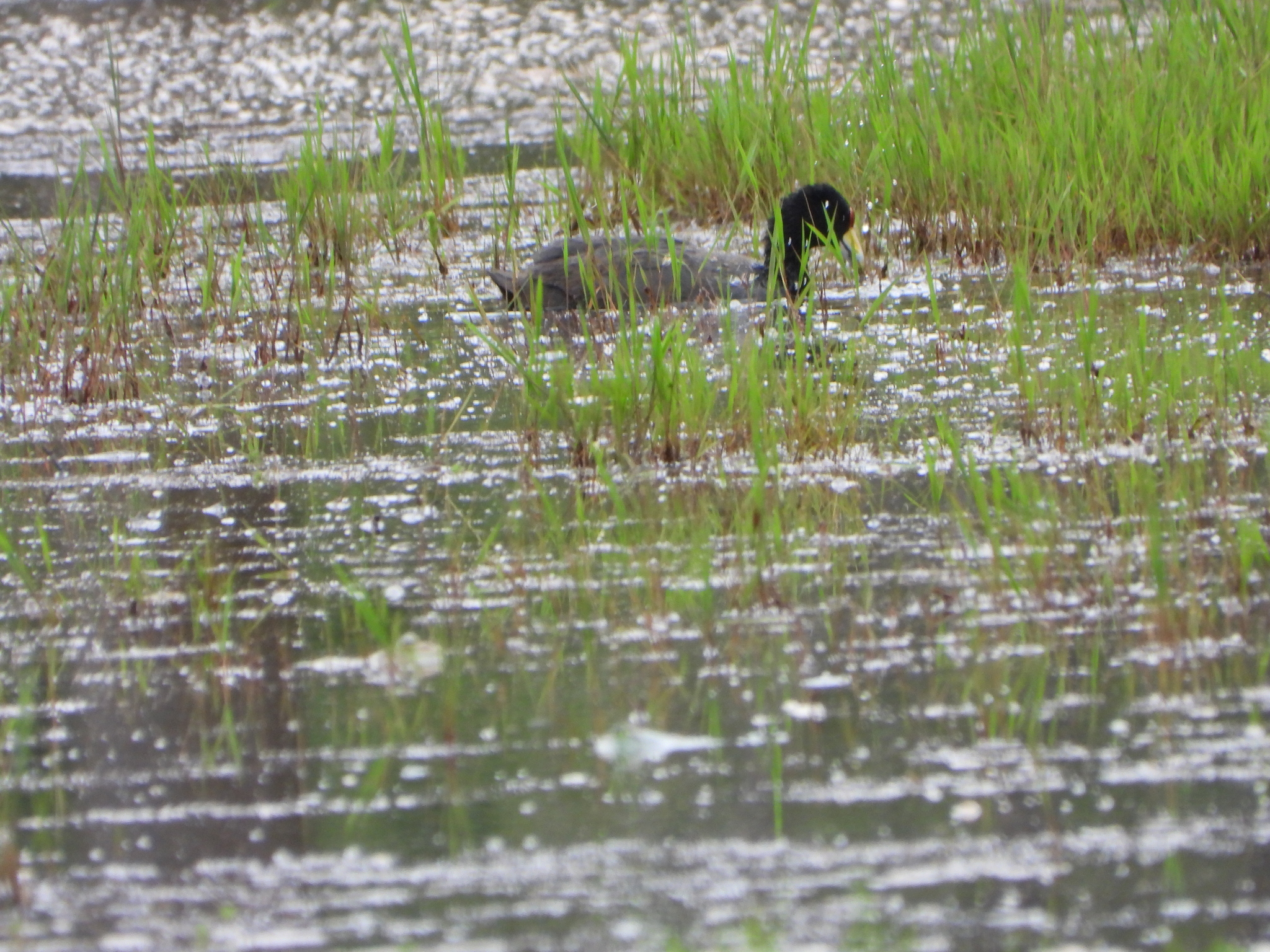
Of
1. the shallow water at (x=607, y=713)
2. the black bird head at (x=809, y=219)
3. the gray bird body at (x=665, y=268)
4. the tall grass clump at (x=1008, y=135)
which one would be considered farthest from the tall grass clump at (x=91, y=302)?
the black bird head at (x=809, y=219)

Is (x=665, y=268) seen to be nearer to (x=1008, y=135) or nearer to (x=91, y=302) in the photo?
(x=1008, y=135)

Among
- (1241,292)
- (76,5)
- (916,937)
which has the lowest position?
(916,937)

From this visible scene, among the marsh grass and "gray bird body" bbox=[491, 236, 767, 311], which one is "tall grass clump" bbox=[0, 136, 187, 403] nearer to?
the marsh grass

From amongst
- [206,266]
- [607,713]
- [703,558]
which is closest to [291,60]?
[206,266]

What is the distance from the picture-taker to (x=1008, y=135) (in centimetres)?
615

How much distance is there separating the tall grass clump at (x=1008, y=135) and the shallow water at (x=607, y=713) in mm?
2109

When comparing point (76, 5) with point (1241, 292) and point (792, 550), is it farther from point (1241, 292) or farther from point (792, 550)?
point (792, 550)

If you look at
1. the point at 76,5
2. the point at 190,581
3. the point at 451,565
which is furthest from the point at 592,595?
the point at 76,5

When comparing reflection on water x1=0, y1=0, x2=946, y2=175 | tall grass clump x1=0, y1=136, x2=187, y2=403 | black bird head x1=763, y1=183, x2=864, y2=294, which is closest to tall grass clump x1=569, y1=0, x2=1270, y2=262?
black bird head x1=763, y1=183, x2=864, y2=294

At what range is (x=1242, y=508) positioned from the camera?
3.20m

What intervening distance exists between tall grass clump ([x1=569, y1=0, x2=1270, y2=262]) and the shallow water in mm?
2109

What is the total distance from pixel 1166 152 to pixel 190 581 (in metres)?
4.03

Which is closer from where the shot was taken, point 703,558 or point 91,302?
point 703,558

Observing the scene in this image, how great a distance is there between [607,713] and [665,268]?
354 centimetres
